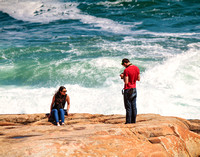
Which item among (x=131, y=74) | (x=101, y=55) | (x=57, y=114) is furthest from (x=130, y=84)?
(x=101, y=55)

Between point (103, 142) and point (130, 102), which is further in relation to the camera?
point (130, 102)

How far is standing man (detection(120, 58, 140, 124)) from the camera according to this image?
541cm

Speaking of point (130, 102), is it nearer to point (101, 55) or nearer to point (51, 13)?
point (101, 55)

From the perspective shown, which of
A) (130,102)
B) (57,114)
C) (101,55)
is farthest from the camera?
(101,55)

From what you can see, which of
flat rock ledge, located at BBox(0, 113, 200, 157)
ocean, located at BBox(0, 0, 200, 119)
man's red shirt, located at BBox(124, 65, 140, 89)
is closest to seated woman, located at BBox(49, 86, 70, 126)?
flat rock ledge, located at BBox(0, 113, 200, 157)

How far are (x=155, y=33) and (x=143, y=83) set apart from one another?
31.6ft

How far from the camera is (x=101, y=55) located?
588 inches

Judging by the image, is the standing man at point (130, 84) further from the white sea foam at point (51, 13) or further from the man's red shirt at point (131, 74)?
the white sea foam at point (51, 13)

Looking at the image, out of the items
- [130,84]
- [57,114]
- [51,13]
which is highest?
[51,13]

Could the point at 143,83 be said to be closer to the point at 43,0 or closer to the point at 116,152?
the point at 116,152

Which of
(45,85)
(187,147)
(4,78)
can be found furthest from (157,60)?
(187,147)

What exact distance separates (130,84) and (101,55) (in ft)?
31.4

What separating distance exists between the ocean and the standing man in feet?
12.2

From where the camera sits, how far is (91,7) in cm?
2756
